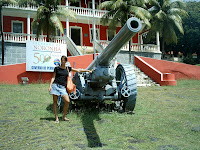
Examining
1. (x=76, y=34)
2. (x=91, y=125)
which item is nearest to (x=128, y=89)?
(x=91, y=125)

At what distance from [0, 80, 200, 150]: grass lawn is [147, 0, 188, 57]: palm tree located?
66.8 feet

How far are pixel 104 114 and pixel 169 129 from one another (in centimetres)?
197

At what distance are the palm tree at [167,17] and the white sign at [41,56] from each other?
1470cm

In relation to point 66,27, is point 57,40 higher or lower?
lower

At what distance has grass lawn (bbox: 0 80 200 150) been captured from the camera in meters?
3.77

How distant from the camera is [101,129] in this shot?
4.68 m

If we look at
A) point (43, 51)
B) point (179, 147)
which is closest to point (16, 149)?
point (179, 147)

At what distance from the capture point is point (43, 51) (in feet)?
46.3

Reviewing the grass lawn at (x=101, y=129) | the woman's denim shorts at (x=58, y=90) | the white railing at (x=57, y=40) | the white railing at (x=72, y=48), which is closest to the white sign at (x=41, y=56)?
the white railing at (x=72, y=48)

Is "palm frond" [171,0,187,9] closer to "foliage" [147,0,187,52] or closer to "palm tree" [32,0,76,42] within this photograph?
"foliage" [147,0,187,52]

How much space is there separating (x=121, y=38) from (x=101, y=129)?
2173mm

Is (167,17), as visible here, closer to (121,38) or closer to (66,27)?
(66,27)

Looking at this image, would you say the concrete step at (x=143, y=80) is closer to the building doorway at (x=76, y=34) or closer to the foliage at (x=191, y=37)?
the building doorway at (x=76, y=34)

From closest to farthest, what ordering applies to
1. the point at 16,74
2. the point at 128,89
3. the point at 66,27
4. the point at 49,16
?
the point at 128,89, the point at 16,74, the point at 49,16, the point at 66,27
